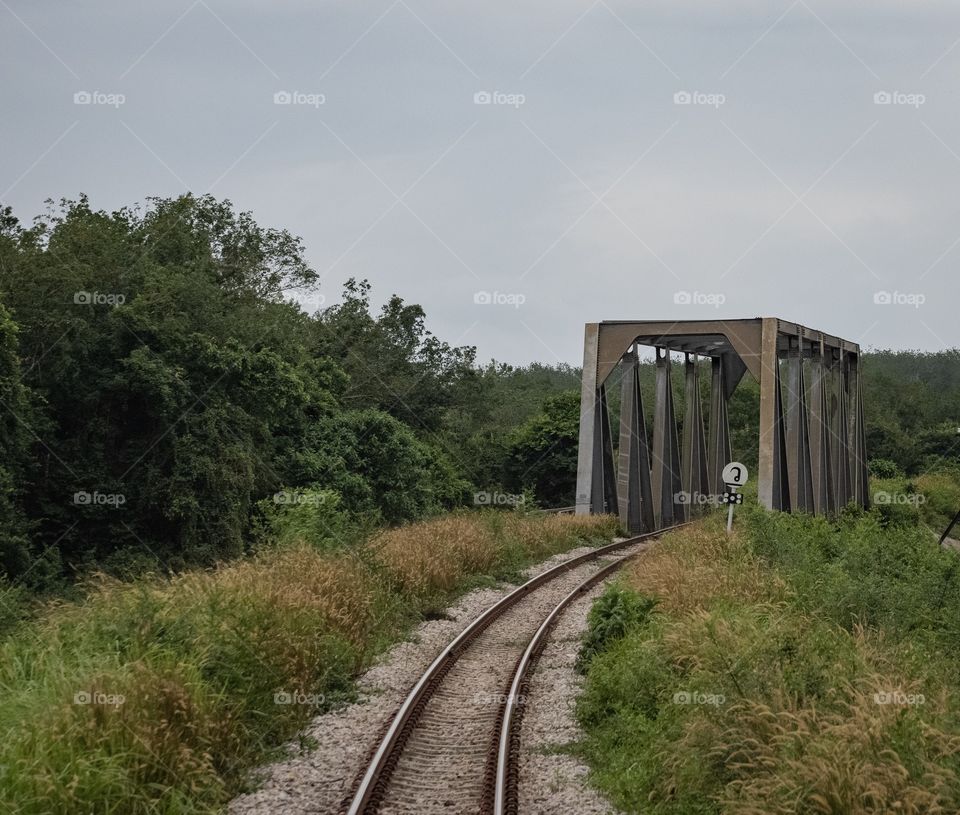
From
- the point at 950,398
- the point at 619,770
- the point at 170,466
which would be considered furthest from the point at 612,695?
the point at 950,398

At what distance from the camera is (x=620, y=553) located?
22.6 meters

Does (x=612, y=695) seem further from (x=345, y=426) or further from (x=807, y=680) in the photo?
(x=345, y=426)

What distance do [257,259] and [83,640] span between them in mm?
30812

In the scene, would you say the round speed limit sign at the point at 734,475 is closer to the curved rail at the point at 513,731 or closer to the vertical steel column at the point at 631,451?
the curved rail at the point at 513,731

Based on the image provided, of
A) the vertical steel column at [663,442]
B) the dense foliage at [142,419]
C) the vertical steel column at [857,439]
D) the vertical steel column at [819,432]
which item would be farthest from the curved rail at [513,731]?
the vertical steel column at [857,439]

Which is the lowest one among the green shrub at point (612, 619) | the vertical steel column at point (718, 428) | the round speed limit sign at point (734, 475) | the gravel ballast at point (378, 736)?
the gravel ballast at point (378, 736)

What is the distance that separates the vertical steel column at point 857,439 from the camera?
40.5 metres

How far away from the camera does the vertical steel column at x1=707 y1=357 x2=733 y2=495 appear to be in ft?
107

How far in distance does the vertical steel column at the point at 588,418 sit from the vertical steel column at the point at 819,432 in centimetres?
828

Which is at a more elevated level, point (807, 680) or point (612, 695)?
point (807, 680)

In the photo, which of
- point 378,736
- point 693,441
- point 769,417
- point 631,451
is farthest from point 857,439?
point 378,736

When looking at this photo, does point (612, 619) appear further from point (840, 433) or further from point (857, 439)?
point (857, 439)

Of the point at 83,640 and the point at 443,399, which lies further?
the point at 443,399

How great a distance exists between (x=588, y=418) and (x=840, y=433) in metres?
14.1
